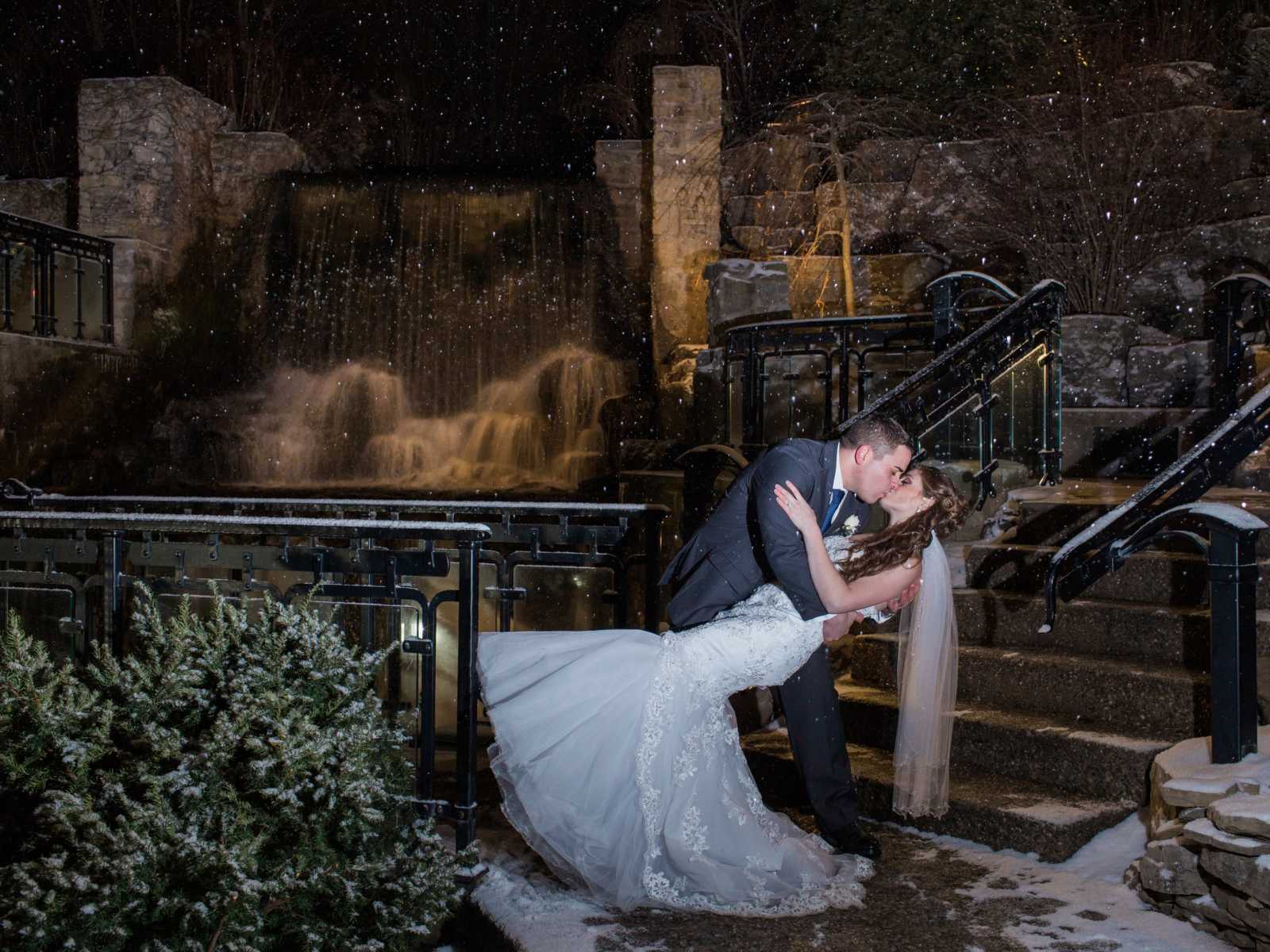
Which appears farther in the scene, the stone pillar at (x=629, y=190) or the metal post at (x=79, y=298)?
the stone pillar at (x=629, y=190)

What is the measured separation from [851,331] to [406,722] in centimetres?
473

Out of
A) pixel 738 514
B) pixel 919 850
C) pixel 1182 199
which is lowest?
pixel 919 850

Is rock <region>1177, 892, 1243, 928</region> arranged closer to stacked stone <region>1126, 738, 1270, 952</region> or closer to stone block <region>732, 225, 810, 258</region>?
stacked stone <region>1126, 738, 1270, 952</region>

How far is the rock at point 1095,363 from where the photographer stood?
32.1ft

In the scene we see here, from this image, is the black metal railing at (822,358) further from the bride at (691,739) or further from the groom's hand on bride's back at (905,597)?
the bride at (691,739)

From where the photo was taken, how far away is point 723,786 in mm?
3861

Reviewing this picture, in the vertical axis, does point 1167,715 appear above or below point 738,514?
below

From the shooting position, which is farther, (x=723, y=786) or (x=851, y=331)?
(x=851, y=331)

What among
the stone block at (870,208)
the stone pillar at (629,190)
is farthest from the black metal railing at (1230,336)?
the stone pillar at (629,190)

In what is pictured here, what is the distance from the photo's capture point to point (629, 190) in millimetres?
15438

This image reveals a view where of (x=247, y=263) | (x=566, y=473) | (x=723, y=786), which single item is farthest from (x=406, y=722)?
(x=247, y=263)

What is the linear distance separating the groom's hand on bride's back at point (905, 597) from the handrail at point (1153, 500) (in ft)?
2.13

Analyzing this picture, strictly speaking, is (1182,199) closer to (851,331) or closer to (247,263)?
(851,331)

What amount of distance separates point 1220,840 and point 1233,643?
881 millimetres
